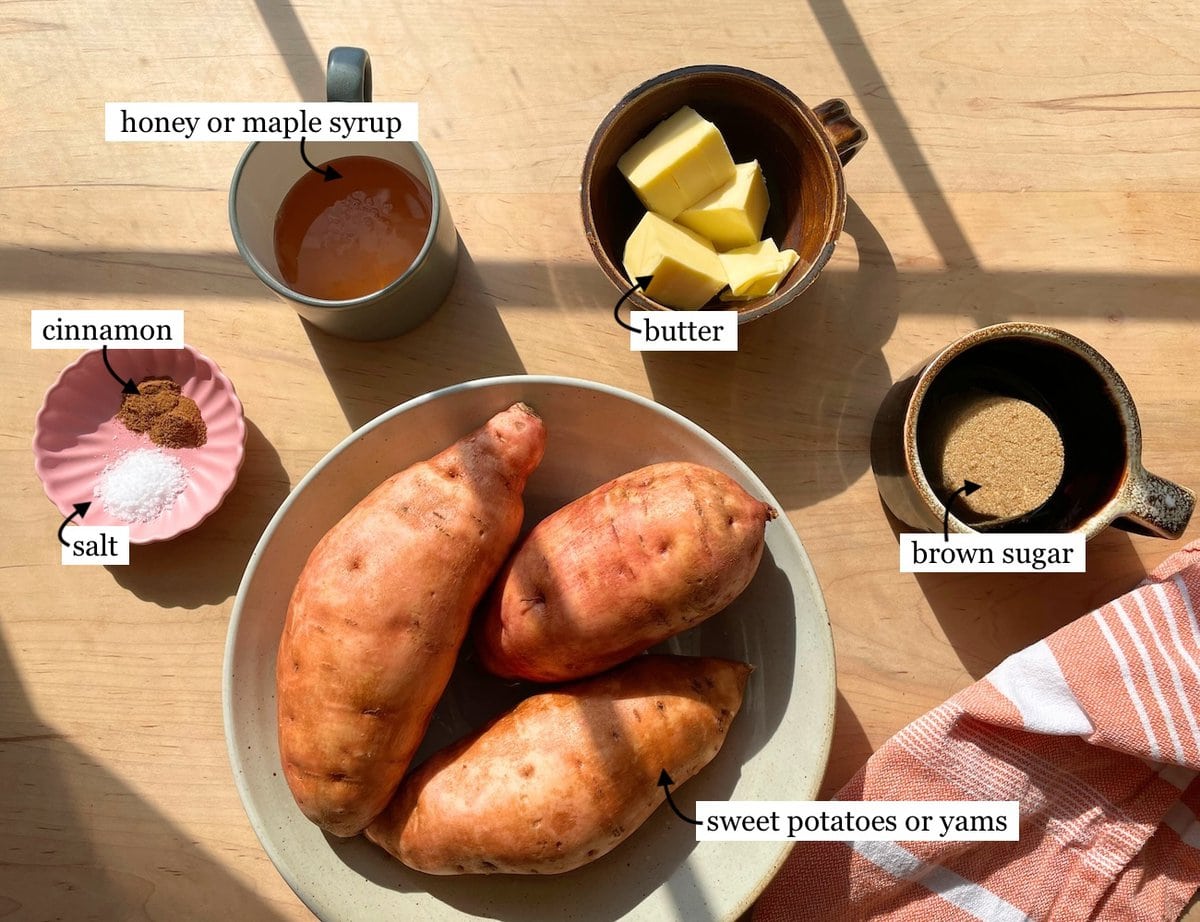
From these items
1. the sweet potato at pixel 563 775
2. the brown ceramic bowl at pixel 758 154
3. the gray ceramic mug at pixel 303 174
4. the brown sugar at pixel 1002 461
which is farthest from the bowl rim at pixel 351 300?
the brown sugar at pixel 1002 461

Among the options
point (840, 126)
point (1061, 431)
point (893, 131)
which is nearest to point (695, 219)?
point (840, 126)

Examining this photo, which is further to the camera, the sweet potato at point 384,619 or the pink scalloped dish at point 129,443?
the pink scalloped dish at point 129,443

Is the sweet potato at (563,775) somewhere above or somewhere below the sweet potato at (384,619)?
below

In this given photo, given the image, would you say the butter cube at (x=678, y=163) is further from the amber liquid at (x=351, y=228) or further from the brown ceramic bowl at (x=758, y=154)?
the amber liquid at (x=351, y=228)

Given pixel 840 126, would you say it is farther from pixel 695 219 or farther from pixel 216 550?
pixel 216 550

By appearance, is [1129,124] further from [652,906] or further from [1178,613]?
[652,906]

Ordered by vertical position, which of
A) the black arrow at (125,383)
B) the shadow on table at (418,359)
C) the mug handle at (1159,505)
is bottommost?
the mug handle at (1159,505)

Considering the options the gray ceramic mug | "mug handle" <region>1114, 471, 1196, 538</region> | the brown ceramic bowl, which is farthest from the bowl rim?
"mug handle" <region>1114, 471, 1196, 538</region>

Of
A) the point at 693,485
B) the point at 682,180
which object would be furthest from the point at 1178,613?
the point at 682,180
